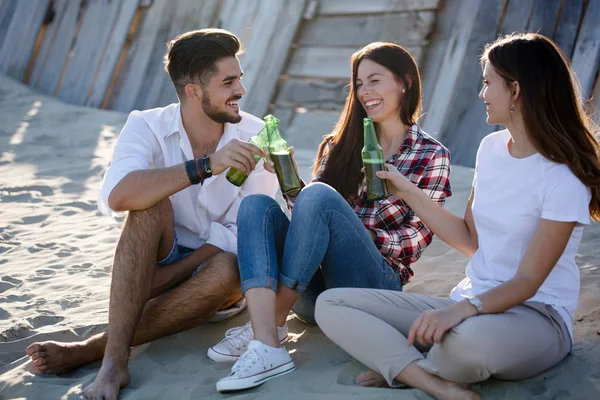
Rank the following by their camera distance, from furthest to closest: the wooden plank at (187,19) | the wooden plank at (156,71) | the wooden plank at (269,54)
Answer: the wooden plank at (156,71) < the wooden plank at (187,19) < the wooden plank at (269,54)

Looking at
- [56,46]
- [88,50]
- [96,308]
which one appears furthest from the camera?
[56,46]

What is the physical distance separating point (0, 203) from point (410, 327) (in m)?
3.90

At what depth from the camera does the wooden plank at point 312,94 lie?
668cm

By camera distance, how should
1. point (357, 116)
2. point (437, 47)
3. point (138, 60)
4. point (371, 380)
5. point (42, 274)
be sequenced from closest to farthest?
point (371, 380)
point (357, 116)
point (42, 274)
point (437, 47)
point (138, 60)

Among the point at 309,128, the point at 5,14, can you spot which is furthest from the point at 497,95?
the point at 5,14

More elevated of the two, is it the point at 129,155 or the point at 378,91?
the point at 378,91

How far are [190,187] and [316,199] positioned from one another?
0.79 m

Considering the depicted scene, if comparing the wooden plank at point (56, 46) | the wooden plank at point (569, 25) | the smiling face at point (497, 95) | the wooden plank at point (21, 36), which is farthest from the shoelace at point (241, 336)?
the wooden plank at point (21, 36)

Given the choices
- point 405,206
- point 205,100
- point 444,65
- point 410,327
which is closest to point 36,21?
point 444,65

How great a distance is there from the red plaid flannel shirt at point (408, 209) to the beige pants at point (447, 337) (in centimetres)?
37

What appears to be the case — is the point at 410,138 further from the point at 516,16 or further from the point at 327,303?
the point at 516,16

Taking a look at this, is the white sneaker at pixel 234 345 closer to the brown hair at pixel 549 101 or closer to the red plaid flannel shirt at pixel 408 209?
the red plaid flannel shirt at pixel 408 209

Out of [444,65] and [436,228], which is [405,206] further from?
[444,65]

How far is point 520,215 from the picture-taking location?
260cm
